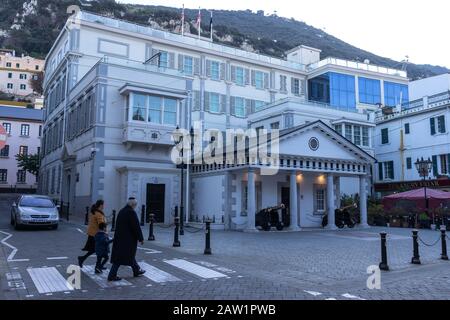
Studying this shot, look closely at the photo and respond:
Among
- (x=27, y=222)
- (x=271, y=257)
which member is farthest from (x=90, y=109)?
(x=271, y=257)

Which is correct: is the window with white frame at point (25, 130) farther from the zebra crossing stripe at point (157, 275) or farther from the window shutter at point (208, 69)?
the zebra crossing stripe at point (157, 275)

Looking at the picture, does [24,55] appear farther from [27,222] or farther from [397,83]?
[27,222]

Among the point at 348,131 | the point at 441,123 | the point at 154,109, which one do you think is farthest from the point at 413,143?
the point at 154,109

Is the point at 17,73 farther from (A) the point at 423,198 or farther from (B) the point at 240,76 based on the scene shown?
(A) the point at 423,198

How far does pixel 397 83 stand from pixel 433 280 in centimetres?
4135

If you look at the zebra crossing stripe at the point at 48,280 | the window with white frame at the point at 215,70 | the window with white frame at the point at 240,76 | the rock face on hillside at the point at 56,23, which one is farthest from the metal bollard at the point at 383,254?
the rock face on hillside at the point at 56,23

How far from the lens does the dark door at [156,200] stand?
25328 mm

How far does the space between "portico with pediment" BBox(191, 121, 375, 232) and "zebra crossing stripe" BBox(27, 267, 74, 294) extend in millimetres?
13710

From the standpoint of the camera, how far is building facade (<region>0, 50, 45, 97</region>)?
90.4 m

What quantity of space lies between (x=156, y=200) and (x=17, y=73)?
8007 cm

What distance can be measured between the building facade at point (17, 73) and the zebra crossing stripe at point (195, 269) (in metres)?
91.1

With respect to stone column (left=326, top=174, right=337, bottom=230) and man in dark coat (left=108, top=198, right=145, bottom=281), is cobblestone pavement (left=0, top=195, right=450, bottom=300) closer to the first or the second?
man in dark coat (left=108, top=198, right=145, bottom=281)

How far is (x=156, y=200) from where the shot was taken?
25.6 m

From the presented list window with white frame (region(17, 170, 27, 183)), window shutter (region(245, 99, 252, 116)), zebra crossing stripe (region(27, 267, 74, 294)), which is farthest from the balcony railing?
window with white frame (region(17, 170, 27, 183))
